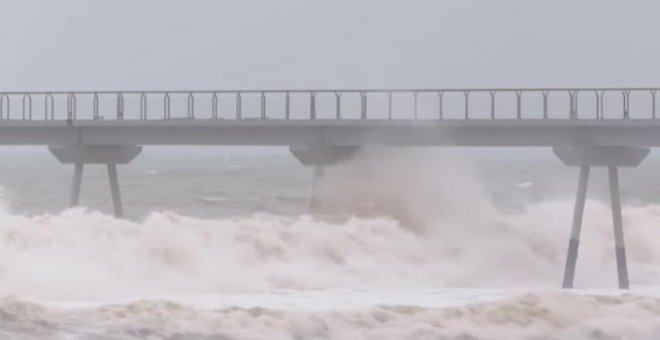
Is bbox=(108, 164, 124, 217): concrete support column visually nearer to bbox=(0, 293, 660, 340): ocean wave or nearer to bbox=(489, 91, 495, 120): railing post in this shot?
bbox=(489, 91, 495, 120): railing post

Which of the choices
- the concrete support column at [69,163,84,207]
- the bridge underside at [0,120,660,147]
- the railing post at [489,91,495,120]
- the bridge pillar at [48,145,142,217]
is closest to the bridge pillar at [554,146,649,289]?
the bridge underside at [0,120,660,147]

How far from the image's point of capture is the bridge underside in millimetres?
39188

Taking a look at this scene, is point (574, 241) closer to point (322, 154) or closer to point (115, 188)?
point (322, 154)

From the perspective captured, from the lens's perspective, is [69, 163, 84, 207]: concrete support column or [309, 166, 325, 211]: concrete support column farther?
[69, 163, 84, 207]: concrete support column

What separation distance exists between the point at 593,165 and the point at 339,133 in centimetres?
743

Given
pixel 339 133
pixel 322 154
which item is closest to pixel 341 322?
pixel 322 154

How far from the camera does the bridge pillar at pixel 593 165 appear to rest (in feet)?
126

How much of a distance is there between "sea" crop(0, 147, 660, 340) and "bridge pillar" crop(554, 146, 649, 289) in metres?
1.10

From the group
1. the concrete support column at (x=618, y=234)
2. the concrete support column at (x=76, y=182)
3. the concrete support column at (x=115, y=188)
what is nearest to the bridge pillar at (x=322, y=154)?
the concrete support column at (x=115, y=188)

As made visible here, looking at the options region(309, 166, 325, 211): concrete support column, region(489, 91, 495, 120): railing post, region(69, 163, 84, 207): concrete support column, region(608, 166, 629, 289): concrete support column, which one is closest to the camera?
region(608, 166, 629, 289): concrete support column

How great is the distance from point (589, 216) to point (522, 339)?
23210 mm

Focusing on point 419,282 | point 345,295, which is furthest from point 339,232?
point 345,295

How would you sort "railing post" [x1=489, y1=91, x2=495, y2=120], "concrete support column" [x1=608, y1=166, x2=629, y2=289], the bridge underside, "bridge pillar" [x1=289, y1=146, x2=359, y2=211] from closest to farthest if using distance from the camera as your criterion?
"concrete support column" [x1=608, y1=166, x2=629, y2=289]
the bridge underside
"railing post" [x1=489, y1=91, x2=495, y2=120]
"bridge pillar" [x1=289, y1=146, x2=359, y2=211]

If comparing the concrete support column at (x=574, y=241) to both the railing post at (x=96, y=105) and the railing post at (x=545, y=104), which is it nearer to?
the railing post at (x=545, y=104)
